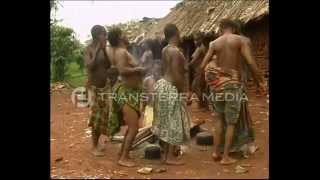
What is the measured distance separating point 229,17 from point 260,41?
3.01 ft

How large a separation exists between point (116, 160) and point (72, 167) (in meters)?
0.62

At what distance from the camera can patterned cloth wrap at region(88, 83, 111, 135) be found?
6.59 metres

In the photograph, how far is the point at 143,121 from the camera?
809cm

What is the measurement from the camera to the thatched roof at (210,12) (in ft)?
32.5

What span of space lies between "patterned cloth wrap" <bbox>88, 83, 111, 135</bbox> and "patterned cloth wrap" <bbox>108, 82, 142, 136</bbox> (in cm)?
21

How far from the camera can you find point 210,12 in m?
13.1

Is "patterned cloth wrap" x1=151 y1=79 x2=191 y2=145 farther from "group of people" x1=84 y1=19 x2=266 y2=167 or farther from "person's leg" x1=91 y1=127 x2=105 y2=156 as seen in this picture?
"person's leg" x1=91 y1=127 x2=105 y2=156

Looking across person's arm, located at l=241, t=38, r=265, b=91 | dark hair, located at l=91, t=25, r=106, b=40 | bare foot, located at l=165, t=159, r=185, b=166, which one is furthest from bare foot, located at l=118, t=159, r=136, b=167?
person's arm, located at l=241, t=38, r=265, b=91

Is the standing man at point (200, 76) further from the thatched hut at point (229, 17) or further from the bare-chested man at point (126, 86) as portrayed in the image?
the bare-chested man at point (126, 86)

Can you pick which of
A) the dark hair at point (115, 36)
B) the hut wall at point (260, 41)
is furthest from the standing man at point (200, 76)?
the dark hair at point (115, 36)

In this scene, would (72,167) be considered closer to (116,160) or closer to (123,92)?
(116,160)

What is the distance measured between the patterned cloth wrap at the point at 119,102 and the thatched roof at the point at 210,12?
4240mm

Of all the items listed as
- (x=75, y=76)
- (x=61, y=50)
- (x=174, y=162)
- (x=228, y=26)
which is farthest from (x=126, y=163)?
(x=75, y=76)
